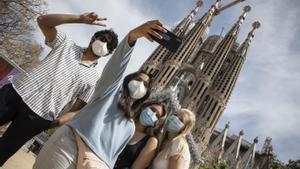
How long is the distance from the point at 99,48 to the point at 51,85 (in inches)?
22.9

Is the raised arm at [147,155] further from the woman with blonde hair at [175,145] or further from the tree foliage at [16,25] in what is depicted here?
the tree foliage at [16,25]

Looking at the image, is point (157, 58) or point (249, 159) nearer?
point (157, 58)

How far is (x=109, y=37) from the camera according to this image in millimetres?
3320

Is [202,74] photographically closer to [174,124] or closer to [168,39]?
[174,124]

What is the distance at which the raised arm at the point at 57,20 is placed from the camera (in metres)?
3.04

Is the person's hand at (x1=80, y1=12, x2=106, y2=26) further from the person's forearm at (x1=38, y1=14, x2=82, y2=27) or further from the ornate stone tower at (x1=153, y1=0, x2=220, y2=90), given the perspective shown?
the ornate stone tower at (x1=153, y1=0, x2=220, y2=90)

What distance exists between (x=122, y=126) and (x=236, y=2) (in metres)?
71.2

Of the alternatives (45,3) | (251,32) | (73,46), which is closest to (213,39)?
(251,32)

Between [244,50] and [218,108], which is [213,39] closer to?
[244,50]

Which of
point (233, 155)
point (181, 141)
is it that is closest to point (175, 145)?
point (181, 141)

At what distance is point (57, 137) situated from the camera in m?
2.66

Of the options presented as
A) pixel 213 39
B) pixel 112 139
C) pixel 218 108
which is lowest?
pixel 112 139

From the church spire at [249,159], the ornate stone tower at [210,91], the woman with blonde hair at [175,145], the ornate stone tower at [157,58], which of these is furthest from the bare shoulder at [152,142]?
the church spire at [249,159]

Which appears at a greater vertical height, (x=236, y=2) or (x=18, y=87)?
(x=236, y=2)
